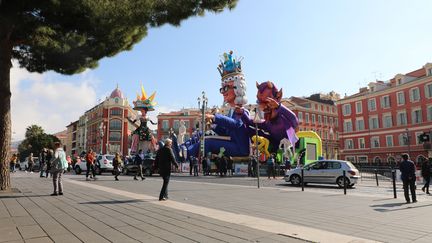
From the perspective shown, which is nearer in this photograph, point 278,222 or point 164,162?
point 278,222

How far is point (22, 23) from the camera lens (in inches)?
446

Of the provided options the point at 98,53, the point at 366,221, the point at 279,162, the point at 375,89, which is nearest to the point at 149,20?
the point at 98,53

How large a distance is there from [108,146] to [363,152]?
61826 mm

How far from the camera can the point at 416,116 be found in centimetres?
5291

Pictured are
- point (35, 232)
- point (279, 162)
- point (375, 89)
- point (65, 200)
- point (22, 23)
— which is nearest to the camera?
point (35, 232)

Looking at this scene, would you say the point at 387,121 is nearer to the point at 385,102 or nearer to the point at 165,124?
the point at 385,102

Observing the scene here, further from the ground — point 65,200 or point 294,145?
point 294,145

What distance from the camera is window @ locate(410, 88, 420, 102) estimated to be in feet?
171

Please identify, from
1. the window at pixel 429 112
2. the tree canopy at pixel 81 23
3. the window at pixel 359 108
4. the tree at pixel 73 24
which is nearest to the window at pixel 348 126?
the window at pixel 359 108

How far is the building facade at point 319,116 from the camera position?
78812mm

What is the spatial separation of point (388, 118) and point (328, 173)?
149 ft

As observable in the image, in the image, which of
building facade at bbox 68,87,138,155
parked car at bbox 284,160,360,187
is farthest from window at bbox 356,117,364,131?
building facade at bbox 68,87,138,155

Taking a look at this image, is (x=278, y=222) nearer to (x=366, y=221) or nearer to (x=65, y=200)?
(x=366, y=221)

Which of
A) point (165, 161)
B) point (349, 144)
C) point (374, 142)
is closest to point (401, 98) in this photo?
point (374, 142)
